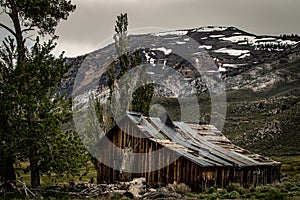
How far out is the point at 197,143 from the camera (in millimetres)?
34969

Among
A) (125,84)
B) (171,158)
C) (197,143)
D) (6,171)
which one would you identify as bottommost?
(6,171)

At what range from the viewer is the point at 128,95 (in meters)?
45.9

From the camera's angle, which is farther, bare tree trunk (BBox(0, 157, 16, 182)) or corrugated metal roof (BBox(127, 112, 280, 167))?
corrugated metal roof (BBox(127, 112, 280, 167))

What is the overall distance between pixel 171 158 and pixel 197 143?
5617mm

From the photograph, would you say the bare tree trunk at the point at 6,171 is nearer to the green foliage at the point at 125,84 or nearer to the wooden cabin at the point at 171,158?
the wooden cabin at the point at 171,158

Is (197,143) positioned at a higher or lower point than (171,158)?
higher

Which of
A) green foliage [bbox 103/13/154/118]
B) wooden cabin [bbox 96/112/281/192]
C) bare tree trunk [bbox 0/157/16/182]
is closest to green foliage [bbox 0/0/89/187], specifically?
bare tree trunk [bbox 0/157/16/182]

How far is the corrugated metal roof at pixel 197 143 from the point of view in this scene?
30.3 m

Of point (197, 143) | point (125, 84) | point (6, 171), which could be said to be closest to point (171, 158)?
point (197, 143)

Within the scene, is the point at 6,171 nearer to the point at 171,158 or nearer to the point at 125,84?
the point at 171,158

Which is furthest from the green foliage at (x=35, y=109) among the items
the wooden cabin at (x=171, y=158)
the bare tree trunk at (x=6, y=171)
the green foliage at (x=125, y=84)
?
the green foliage at (x=125, y=84)

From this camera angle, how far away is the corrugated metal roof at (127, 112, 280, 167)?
30.3m

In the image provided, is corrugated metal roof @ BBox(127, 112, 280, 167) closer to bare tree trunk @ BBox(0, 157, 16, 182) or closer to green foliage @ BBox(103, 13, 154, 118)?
green foliage @ BBox(103, 13, 154, 118)

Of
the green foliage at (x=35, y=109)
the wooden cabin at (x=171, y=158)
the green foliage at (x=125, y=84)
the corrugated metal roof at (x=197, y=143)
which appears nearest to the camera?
the green foliage at (x=35, y=109)
